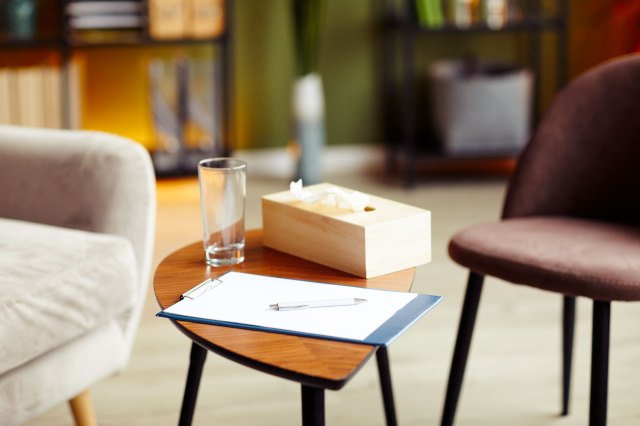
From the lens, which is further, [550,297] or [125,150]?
[550,297]

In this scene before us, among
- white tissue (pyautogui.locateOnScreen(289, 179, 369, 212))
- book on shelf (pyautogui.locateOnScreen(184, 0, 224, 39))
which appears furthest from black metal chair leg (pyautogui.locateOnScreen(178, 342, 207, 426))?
book on shelf (pyautogui.locateOnScreen(184, 0, 224, 39))

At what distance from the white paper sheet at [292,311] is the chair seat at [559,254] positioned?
0.41 metres

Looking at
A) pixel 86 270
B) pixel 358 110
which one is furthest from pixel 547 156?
pixel 358 110

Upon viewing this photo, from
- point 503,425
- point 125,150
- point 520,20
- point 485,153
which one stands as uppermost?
point 520,20

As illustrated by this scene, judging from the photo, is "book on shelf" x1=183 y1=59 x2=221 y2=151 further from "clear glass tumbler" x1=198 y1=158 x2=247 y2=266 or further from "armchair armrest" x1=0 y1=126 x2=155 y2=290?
"clear glass tumbler" x1=198 y1=158 x2=247 y2=266

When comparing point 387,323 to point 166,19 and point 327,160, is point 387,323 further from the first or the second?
point 327,160

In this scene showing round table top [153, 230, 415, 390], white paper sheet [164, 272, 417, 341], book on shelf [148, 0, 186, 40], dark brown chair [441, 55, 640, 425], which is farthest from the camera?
book on shelf [148, 0, 186, 40]

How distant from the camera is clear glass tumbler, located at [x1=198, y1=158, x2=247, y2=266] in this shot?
4.44 ft

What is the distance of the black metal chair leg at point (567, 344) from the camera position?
1.87 metres

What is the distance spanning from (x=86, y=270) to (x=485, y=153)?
2398 millimetres

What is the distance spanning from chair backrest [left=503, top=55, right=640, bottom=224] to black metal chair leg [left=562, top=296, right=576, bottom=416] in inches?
7.1

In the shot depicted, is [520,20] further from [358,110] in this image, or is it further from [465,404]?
[465,404]

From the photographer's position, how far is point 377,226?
129cm

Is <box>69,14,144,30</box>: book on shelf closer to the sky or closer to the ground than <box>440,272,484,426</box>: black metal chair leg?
closer to the sky
